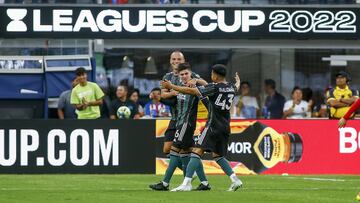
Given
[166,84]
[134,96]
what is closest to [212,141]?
[166,84]

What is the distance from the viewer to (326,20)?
2533cm

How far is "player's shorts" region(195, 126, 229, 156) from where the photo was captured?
51.5ft

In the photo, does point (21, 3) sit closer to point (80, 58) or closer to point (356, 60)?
point (80, 58)

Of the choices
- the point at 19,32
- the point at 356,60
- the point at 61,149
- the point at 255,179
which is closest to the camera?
the point at 255,179

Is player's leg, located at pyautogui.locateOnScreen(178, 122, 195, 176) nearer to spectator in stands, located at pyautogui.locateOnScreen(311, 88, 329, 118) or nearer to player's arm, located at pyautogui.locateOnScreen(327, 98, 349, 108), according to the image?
player's arm, located at pyautogui.locateOnScreen(327, 98, 349, 108)

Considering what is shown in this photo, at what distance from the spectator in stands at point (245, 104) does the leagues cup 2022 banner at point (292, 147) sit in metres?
2.85

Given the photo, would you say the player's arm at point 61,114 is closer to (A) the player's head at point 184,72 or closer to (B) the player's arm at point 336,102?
(B) the player's arm at point 336,102

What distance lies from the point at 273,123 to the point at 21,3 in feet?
21.8

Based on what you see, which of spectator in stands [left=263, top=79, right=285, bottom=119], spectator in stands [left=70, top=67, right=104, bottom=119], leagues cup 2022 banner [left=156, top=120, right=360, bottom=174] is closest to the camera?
spectator in stands [left=70, top=67, right=104, bottom=119]

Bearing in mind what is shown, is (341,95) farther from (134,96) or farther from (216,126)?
(216,126)

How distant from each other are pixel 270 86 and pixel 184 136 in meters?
10.5

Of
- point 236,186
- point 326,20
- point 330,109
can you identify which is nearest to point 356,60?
point 326,20

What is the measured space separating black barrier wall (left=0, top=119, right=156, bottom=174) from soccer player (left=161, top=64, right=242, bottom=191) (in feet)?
22.8

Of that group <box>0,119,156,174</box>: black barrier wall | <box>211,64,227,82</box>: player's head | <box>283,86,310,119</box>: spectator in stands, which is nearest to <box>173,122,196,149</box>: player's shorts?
<box>211,64,227,82</box>: player's head
